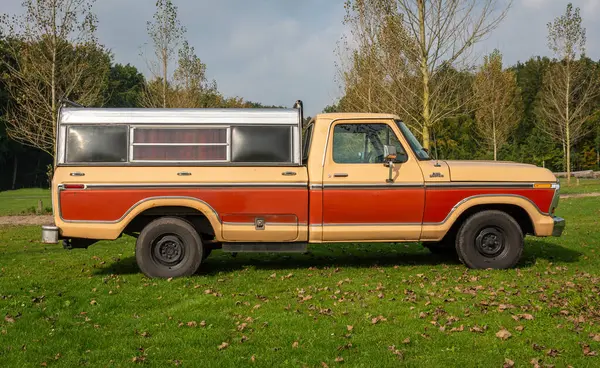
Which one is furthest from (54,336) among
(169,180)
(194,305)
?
(169,180)

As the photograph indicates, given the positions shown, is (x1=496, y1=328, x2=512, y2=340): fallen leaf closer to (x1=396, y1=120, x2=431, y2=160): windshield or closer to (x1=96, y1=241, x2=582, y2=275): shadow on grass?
(x1=396, y1=120, x2=431, y2=160): windshield

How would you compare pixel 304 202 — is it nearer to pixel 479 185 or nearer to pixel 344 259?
pixel 344 259

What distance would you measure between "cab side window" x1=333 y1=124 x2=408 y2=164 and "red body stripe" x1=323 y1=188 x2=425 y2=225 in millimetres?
484

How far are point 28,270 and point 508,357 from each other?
304 inches

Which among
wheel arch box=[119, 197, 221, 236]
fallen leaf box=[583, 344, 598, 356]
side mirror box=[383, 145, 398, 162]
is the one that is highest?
side mirror box=[383, 145, 398, 162]

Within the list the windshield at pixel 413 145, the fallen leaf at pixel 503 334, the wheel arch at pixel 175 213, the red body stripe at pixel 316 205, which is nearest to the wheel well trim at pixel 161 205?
the wheel arch at pixel 175 213

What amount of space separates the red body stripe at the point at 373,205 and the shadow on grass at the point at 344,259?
4.14 ft

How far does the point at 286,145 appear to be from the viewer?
8.30 meters

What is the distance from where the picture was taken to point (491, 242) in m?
8.57

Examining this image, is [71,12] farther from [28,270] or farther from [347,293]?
[347,293]

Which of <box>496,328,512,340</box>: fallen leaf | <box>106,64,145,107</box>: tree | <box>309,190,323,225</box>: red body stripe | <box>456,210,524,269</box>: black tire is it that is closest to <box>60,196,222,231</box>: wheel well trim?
<box>309,190,323,225</box>: red body stripe

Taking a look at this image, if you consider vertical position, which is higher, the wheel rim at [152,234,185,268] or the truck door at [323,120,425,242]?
the truck door at [323,120,425,242]

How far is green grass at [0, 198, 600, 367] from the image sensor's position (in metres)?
5.06

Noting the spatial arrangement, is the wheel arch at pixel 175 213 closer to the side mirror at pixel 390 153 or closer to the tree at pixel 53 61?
the side mirror at pixel 390 153
